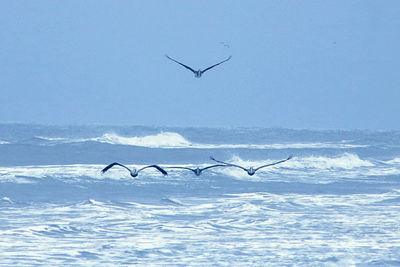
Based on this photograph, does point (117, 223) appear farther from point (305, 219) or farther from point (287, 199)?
point (287, 199)

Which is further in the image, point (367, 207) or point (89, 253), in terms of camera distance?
point (367, 207)

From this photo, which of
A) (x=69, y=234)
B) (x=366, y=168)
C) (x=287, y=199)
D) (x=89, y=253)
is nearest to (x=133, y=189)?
(x=287, y=199)

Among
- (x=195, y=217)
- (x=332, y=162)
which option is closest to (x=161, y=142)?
(x=332, y=162)

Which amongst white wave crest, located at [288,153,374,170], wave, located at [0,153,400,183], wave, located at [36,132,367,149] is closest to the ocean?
wave, located at [0,153,400,183]

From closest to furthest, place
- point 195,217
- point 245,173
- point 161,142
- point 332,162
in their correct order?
point 195,217 → point 245,173 → point 332,162 → point 161,142

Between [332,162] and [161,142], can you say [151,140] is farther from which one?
[332,162]

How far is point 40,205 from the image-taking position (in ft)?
72.1

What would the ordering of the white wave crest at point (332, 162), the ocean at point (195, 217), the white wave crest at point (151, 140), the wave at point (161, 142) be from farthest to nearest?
1. the white wave crest at point (151, 140)
2. the wave at point (161, 142)
3. the white wave crest at point (332, 162)
4. the ocean at point (195, 217)

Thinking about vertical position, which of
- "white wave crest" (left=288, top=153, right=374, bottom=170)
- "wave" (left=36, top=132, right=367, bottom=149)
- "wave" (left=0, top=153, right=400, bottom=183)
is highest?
"wave" (left=36, top=132, right=367, bottom=149)

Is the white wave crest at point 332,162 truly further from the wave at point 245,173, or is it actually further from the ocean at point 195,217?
the ocean at point 195,217

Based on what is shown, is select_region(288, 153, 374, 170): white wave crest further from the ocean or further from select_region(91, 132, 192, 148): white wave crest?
select_region(91, 132, 192, 148): white wave crest

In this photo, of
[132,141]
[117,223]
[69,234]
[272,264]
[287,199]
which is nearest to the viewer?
[272,264]

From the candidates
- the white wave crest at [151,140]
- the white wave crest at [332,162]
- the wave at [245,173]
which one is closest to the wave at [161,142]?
the white wave crest at [151,140]

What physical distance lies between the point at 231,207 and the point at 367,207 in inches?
159
